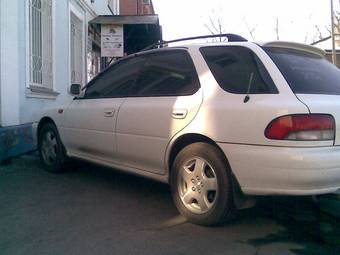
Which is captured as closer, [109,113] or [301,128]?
[301,128]

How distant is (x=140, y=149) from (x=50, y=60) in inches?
250

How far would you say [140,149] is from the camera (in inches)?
185

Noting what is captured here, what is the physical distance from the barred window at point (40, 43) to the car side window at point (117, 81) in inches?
150

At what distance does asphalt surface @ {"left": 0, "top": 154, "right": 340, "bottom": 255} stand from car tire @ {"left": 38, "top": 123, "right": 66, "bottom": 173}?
617mm

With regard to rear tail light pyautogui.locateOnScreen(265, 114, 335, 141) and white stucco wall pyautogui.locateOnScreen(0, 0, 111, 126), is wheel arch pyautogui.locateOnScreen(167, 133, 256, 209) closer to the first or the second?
rear tail light pyautogui.locateOnScreen(265, 114, 335, 141)

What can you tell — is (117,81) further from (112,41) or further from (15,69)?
(112,41)

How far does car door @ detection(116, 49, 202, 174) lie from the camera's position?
4.29 meters

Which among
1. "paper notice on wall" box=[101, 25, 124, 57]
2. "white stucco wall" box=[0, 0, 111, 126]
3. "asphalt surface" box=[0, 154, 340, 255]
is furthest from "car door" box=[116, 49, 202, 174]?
"paper notice on wall" box=[101, 25, 124, 57]

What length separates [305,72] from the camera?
402cm

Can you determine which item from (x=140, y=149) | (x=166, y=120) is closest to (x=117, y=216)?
(x=140, y=149)

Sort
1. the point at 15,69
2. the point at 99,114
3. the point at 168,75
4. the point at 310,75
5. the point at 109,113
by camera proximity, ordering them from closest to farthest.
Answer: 1. the point at 310,75
2. the point at 168,75
3. the point at 109,113
4. the point at 99,114
5. the point at 15,69

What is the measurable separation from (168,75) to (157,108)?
1.31 ft

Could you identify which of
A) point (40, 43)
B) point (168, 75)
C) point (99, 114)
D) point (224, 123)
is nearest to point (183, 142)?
point (224, 123)

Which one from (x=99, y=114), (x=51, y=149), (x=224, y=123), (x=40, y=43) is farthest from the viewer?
(x=40, y=43)
